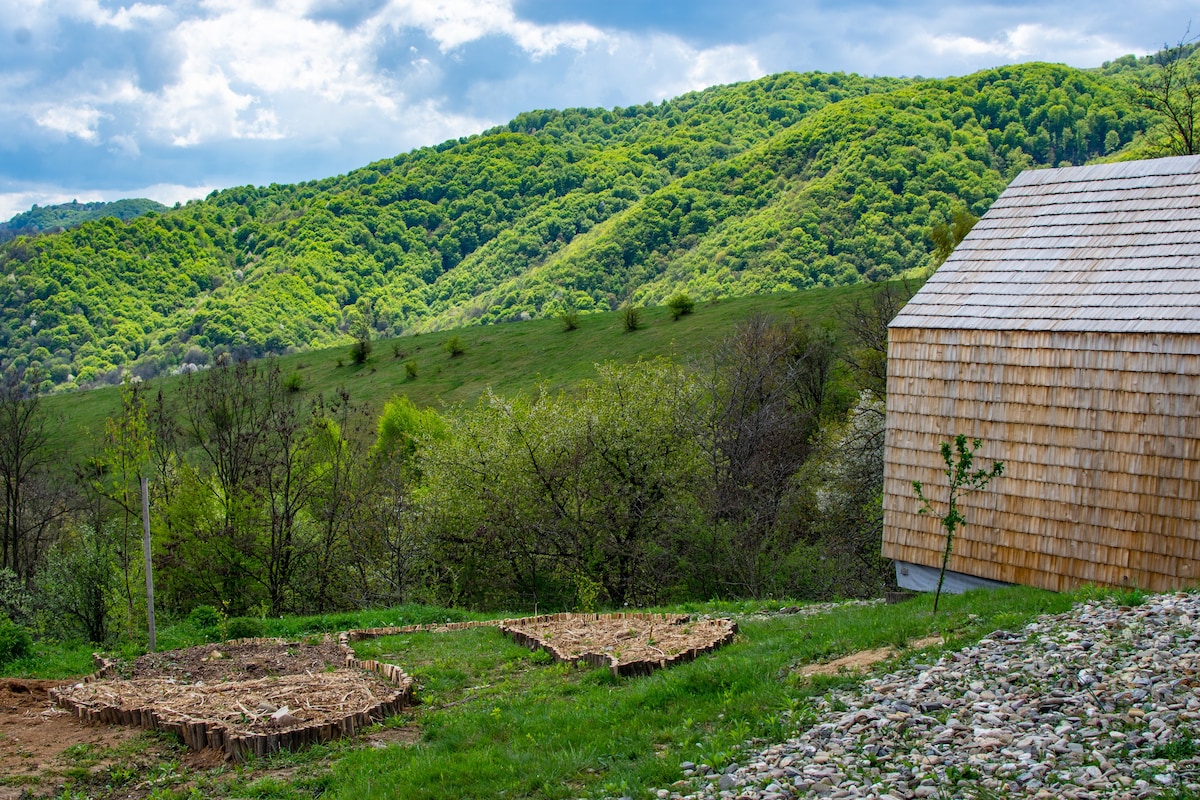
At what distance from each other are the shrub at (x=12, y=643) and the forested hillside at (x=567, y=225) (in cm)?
7071

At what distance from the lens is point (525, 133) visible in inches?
6969

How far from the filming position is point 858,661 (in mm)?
10102

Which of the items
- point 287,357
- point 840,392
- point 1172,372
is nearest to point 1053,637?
point 1172,372

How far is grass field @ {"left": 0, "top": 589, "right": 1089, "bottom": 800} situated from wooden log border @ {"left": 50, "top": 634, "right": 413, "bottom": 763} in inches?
7.9

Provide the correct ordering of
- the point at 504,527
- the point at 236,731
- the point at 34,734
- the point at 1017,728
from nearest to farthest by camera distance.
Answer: the point at 1017,728, the point at 236,731, the point at 34,734, the point at 504,527

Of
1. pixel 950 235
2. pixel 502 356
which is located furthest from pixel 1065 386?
pixel 502 356

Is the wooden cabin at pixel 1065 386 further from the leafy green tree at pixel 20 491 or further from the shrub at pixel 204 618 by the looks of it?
the leafy green tree at pixel 20 491

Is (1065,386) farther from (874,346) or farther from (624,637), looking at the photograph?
(874,346)

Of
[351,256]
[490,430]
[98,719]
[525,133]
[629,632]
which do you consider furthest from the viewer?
[525,133]

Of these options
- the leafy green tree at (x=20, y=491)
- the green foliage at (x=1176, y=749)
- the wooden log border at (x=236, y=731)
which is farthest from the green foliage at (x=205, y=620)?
the green foliage at (x=1176, y=749)

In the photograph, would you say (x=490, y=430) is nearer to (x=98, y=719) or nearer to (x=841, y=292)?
(x=98, y=719)

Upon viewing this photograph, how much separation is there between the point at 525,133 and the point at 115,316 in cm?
8738

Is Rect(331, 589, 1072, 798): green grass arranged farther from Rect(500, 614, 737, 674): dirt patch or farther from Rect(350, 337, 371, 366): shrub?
Rect(350, 337, 371, 366): shrub

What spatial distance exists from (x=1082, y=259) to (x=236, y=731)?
15.0 metres
